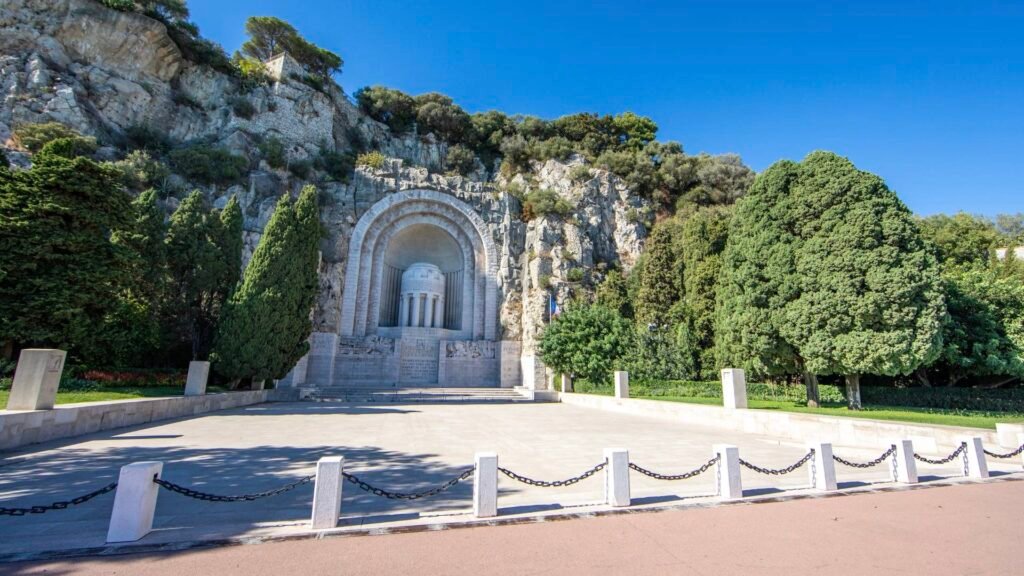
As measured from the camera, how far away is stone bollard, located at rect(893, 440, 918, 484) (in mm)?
5988

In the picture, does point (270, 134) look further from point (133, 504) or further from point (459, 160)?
point (133, 504)

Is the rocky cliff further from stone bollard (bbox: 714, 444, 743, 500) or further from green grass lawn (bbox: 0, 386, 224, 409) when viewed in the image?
stone bollard (bbox: 714, 444, 743, 500)

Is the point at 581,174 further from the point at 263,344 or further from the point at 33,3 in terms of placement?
the point at 33,3

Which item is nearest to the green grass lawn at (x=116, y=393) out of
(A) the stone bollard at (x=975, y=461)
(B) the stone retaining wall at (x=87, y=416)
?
(B) the stone retaining wall at (x=87, y=416)

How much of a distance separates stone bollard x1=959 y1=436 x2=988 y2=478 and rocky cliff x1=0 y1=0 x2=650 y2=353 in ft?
69.3

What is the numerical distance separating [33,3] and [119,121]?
7489mm

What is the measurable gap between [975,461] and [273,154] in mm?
32437

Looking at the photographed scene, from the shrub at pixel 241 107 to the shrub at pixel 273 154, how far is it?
8.86 ft

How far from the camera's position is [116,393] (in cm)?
1154

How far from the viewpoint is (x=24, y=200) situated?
36.5ft

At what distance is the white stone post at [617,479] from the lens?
4.76 metres

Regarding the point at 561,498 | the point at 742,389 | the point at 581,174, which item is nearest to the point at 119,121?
the point at 581,174

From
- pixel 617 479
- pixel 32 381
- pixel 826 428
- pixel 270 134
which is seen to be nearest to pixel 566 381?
pixel 826 428

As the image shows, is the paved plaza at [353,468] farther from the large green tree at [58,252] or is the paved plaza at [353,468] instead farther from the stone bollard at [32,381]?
the large green tree at [58,252]
